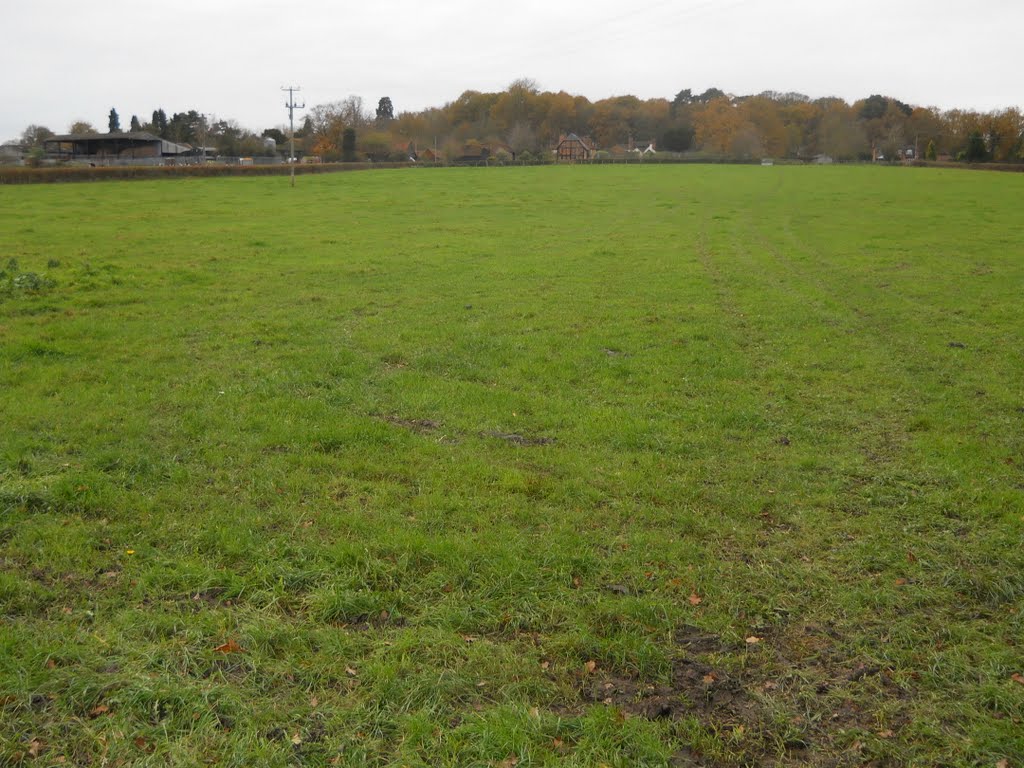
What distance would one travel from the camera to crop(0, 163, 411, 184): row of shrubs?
50.3m

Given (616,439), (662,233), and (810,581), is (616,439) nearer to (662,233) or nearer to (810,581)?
(810,581)

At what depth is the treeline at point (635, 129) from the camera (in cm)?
10312

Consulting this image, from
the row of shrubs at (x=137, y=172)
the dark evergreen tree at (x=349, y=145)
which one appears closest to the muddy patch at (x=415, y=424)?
the row of shrubs at (x=137, y=172)

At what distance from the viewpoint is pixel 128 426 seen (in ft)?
28.3

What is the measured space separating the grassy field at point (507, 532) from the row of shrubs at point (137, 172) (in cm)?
4160

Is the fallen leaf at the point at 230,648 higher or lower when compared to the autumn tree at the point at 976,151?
lower

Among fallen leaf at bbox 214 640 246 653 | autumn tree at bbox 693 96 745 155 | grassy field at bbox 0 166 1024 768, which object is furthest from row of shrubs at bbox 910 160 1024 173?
fallen leaf at bbox 214 640 246 653

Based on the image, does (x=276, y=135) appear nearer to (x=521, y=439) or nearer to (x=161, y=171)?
(x=161, y=171)

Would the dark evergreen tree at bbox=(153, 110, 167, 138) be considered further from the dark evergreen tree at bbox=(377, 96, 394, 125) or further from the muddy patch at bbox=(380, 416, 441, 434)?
the muddy patch at bbox=(380, 416, 441, 434)

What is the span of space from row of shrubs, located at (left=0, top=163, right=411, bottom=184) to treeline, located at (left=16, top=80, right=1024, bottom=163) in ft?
85.9

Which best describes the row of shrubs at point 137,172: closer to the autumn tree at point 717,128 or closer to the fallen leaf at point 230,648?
the fallen leaf at point 230,648

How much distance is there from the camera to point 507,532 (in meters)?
6.53

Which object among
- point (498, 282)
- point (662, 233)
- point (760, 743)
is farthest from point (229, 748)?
point (662, 233)

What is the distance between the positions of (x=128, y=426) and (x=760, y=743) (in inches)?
282
